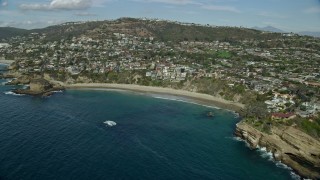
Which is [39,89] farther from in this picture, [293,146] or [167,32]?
[167,32]

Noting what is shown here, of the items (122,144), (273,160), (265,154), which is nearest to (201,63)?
(265,154)

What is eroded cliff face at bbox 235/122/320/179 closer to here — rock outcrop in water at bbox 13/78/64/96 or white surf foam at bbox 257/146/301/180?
white surf foam at bbox 257/146/301/180

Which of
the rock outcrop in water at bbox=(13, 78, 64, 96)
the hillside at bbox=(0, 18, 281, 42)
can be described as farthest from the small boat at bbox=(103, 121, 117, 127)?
the hillside at bbox=(0, 18, 281, 42)

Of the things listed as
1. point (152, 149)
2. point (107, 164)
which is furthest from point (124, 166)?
point (152, 149)

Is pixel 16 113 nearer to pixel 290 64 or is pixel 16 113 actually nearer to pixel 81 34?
pixel 290 64

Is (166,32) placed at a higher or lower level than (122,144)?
higher

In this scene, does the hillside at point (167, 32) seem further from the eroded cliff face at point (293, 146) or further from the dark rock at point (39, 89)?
the eroded cliff face at point (293, 146)

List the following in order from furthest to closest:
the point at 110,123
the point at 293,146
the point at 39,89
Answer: the point at 39,89 < the point at 110,123 < the point at 293,146
